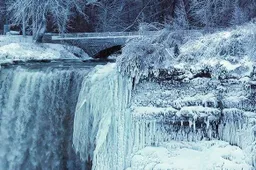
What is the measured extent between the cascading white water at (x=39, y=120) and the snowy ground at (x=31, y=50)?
536 cm

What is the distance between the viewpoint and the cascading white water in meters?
8.35

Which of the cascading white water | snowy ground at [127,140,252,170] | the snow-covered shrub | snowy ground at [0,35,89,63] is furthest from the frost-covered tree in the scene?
snowy ground at [127,140,252,170]

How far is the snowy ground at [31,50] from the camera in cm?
1536

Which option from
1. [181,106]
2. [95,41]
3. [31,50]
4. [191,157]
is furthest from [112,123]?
[95,41]

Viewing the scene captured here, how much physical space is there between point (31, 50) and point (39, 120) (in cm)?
852

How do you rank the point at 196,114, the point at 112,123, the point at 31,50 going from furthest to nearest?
1. the point at 31,50
2. the point at 112,123
3. the point at 196,114

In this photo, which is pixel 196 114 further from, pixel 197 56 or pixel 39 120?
pixel 39 120

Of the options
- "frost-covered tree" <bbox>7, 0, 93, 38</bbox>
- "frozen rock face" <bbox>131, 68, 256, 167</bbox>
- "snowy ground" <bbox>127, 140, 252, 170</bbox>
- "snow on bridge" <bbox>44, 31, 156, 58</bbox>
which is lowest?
"snowy ground" <bbox>127, 140, 252, 170</bbox>

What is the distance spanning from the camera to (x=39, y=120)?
28.6ft

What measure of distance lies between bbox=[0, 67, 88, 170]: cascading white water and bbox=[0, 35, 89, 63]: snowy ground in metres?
5.36

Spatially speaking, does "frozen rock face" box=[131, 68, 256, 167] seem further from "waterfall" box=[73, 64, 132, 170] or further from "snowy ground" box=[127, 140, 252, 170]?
"waterfall" box=[73, 64, 132, 170]

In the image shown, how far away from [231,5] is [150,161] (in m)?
7.41

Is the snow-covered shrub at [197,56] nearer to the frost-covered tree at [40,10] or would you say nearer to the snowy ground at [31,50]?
the snowy ground at [31,50]

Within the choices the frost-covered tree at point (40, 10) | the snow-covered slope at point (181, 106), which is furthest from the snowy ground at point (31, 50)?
the snow-covered slope at point (181, 106)
